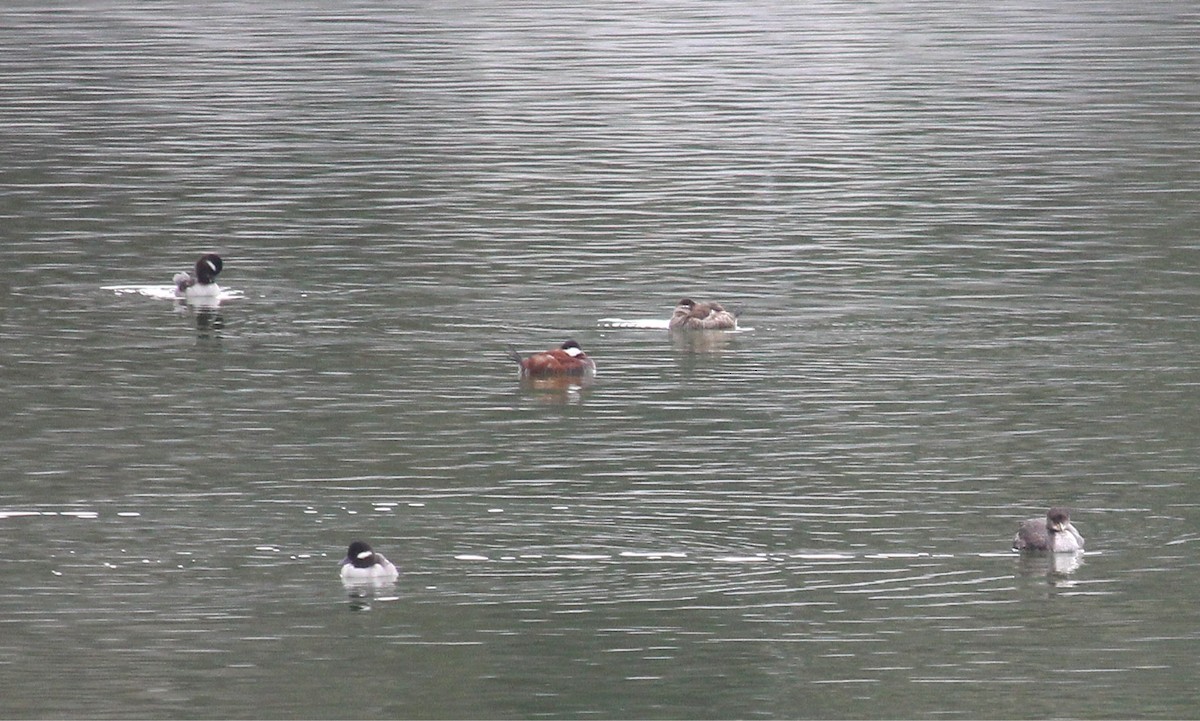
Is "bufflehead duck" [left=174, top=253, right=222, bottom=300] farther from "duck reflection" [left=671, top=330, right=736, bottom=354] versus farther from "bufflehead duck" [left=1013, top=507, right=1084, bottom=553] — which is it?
"bufflehead duck" [left=1013, top=507, right=1084, bottom=553]

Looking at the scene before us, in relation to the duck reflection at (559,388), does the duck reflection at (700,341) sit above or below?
above

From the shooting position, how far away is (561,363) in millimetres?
27719

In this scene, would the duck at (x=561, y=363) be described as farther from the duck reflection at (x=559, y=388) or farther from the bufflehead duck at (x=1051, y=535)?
the bufflehead duck at (x=1051, y=535)

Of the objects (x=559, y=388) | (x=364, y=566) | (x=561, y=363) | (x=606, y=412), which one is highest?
(x=561, y=363)

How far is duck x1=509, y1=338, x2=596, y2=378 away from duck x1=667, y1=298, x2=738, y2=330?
2409 mm

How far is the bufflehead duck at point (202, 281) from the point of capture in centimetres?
3316

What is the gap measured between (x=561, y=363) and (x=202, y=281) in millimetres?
7239

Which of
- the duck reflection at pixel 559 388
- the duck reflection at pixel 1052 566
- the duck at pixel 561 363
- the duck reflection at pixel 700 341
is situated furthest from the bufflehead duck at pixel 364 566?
the duck reflection at pixel 700 341

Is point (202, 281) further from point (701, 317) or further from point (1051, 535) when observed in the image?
point (1051, 535)

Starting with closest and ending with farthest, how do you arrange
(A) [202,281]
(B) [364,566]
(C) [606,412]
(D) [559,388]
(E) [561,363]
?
(B) [364,566] → (C) [606,412] → (D) [559,388] → (E) [561,363] → (A) [202,281]

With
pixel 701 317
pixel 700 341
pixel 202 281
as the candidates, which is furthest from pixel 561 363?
pixel 202 281

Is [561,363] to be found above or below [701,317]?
below

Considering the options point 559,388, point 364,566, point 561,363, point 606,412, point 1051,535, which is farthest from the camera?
point 561,363

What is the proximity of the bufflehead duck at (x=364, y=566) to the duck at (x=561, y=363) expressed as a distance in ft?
28.4
